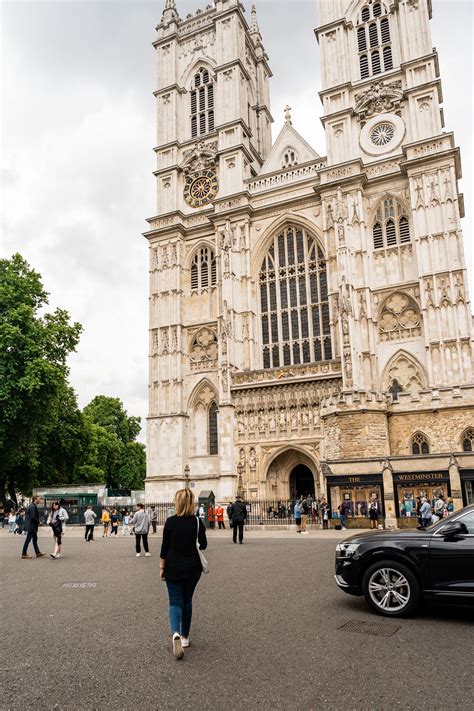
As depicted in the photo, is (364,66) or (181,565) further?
(364,66)

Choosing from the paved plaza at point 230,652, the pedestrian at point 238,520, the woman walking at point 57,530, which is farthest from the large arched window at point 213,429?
the paved plaza at point 230,652

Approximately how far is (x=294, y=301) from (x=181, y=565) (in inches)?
1228

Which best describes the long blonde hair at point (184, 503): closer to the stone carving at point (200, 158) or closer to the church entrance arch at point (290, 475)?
the church entrance arch at point (290, 475)

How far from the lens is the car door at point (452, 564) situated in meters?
6.50

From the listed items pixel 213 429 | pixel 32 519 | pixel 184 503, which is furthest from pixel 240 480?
pixel 184 503

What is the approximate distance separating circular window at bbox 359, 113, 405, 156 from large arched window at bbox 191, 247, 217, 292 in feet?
38.6

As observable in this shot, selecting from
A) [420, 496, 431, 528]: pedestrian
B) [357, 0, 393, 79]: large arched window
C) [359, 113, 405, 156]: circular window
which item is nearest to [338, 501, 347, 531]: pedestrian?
[420, 496, 431, 528]: pedestrian

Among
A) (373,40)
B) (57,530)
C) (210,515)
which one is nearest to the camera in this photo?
(57,530)

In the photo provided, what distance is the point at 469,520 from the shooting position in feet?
22.5

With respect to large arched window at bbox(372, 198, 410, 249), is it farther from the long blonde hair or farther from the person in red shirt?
the long blonde hair

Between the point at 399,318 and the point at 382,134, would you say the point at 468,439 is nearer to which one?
the point at 399,318

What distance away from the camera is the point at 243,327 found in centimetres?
3572

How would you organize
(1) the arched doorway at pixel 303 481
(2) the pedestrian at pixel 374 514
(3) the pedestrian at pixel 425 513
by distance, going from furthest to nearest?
1. (1) the arched doorway at pixel 303 481
2. (2) the pedestrian at pixel 374 514
3. (3) the pedestrian at pixel 425 513

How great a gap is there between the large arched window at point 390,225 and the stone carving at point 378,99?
5.78 metres
